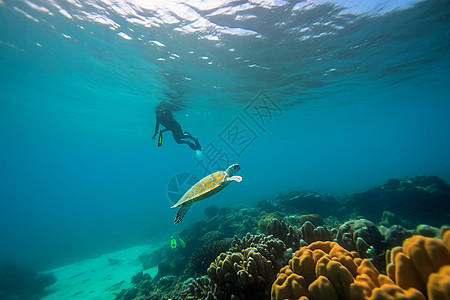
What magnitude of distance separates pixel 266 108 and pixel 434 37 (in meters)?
16.6

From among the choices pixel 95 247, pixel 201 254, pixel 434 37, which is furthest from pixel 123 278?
pixel 434 37

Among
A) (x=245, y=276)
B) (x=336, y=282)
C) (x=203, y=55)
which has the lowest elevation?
(x=336, y=282)

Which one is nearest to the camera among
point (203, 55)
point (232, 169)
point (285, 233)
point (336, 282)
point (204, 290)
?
point (336, 282)

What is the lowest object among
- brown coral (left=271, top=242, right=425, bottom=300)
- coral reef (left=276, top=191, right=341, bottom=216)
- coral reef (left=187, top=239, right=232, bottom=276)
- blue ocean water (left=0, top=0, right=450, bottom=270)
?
coral reef (left=276, top=191, right=341, bottom=216)

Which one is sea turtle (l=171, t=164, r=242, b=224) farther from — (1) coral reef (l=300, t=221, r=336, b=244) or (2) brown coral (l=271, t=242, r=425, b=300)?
(2) brown coral (l=271, t=242, r=425, b=300)

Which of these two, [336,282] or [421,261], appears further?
[336,282]

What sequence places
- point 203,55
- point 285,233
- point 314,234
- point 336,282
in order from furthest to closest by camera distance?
point 203,55
point 285,233
point 314,234
point 336,282

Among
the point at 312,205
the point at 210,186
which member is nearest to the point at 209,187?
the point at 210,186

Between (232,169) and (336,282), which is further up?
(232,169)

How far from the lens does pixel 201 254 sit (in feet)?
21.2

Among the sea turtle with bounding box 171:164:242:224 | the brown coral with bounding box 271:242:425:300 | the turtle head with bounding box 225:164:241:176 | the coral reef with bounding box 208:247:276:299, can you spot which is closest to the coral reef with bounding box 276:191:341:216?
the turtle head with bounding box 225:164:241:176

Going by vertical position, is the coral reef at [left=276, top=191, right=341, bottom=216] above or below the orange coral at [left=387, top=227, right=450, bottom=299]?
below

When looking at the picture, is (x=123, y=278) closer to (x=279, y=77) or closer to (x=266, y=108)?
(x=279, y=77)

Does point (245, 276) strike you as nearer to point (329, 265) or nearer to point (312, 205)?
point (329, 265)
